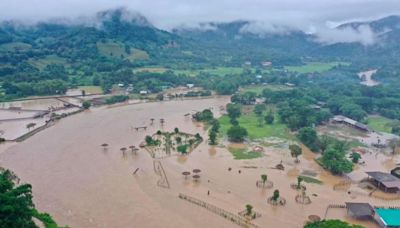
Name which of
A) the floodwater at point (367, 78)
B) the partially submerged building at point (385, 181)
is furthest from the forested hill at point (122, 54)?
the partially submerged building at point (385, 181)

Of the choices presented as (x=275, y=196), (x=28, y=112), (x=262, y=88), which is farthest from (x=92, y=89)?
(x=275, y=196)

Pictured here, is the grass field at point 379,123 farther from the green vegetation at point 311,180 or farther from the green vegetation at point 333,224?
the green vegetation at point 333,224

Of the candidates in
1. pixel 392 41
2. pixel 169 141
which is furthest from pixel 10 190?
pixel 392 41

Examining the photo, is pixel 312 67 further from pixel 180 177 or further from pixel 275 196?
pixel 275 196

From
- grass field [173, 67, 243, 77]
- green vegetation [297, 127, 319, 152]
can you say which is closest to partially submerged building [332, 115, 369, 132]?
green vegetation [297, 127, 319, 152]

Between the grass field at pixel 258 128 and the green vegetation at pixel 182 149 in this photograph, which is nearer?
the green vegetation at pixel 182 149

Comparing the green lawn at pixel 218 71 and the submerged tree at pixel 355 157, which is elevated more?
the green lawn at pixel 218 71

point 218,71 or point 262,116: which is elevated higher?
point 218,71

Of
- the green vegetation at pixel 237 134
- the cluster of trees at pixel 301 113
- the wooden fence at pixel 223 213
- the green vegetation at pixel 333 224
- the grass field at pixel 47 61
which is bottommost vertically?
the wooden fence at pixel 223 213
